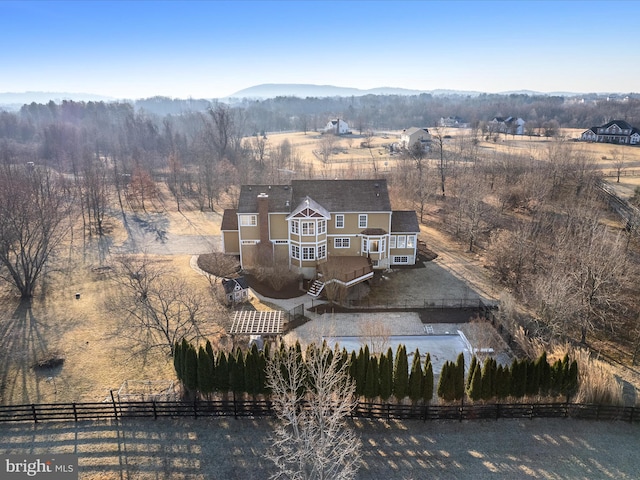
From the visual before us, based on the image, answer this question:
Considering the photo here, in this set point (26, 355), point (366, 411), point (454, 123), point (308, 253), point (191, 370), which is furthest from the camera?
point (454, 123)

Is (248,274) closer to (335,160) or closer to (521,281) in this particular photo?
(521,281)

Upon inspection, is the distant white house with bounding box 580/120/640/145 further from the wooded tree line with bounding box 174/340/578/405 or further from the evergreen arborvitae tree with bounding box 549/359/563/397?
the evergreen arborvitae tree with bounding box 549/359/563/397

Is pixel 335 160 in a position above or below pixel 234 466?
above

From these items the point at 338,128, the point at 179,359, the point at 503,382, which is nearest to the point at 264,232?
the point at 179,359

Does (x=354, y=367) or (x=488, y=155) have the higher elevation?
(x=488, y=155)

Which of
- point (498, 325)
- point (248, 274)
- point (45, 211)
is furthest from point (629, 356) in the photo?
point (45, 211)

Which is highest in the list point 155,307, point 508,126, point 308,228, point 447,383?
point 508,126

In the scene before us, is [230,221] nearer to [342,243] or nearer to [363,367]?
[342,243]
